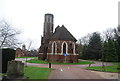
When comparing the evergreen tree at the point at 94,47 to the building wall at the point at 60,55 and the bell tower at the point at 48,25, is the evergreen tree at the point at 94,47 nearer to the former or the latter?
the bell tower at the point at 48,25

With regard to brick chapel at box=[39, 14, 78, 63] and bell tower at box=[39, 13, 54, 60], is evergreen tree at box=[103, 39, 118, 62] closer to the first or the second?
brick chapel at box=[39, 14, 78, 63]

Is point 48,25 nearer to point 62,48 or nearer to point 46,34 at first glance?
point 46,34

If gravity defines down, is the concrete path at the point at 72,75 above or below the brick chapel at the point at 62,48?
below

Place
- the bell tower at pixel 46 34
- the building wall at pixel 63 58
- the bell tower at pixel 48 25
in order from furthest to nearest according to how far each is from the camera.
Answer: the bell tower at pixel 48 25, the bell tower at pixel 46 34, the building wall at pixel 63 58

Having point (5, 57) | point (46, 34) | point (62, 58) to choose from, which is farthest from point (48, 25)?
point (5, 57)

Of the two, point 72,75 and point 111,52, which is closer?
point 72,75

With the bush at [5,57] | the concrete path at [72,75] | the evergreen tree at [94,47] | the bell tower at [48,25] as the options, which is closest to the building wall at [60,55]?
the bell tower at [48,25]

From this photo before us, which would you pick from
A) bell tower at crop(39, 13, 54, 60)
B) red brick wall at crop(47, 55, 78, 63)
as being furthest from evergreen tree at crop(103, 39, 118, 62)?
bell tower at crop(39, 13, 54, 60)

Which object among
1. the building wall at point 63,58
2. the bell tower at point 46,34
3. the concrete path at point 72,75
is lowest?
the concrete path at point 72,75

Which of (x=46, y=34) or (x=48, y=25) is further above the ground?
(x=48, y=25)

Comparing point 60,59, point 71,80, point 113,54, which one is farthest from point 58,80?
point 60,59

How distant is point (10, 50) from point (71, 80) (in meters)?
7.00

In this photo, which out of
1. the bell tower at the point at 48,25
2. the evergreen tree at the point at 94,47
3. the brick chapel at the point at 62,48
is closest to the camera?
the brick chapel at the point at 62,48

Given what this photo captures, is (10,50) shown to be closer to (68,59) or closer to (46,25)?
(68,59)
